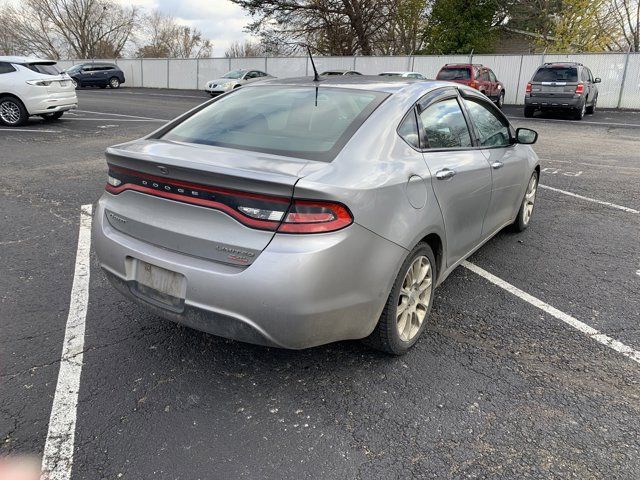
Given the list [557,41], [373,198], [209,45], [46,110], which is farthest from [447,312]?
[209,45]

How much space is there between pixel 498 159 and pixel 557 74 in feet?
48.5

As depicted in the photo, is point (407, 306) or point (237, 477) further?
point (407, 306)

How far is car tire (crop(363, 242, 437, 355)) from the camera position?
2818 millimetres

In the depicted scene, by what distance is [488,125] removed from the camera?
14.0 ft

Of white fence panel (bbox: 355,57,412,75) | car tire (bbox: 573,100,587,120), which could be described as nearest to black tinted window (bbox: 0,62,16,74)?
car tire (bbox: 573,100,587,120)

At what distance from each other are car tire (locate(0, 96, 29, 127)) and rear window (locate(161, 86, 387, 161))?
10.9m

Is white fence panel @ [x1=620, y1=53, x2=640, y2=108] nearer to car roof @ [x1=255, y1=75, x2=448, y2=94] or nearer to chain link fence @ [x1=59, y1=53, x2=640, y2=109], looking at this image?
chain link fence @ [x1=59, y1=53, x2=640, y2=109]

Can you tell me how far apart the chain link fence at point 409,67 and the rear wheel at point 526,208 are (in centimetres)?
2004

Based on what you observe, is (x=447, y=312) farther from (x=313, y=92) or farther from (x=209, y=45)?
(x=209, y=45)

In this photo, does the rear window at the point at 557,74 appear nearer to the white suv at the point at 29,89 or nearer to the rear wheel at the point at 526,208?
the rear wheel at the point at 526,208

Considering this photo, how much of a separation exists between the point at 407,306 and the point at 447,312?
75cm

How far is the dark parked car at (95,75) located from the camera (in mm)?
32303

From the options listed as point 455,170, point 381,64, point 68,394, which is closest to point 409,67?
point 381,64

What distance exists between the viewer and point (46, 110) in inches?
482
